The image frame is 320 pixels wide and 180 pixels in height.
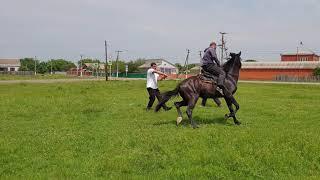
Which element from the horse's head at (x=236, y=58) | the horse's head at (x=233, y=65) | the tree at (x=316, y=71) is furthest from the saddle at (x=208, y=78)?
the tree at (x=316, y=71)

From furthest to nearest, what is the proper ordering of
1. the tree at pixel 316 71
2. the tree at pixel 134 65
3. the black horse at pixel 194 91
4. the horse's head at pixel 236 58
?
1. the tree at pixel 134 65
2. the tree at pixel 316 71
3. the horse's head at pixel 236 58
4. the black horse at pixel 194 91

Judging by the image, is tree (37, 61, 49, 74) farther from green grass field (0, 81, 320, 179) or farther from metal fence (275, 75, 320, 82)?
green grass field (0, 81, 320, 179)

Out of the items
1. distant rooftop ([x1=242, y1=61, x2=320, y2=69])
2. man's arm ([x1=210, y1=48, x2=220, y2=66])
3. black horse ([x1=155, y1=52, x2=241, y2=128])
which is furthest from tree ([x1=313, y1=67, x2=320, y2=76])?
man's arm ([x1=210, y1=48, x2=220, y2=66])

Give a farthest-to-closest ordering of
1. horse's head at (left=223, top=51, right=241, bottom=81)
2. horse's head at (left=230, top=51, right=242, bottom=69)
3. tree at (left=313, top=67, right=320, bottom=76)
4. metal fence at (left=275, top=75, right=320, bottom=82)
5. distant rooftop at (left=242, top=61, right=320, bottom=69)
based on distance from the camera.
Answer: distant rooftop at (left=242, top=61, right=320, bottom=69) → tree at (left=313, top=67, right=320, bottom=76) → metal fence at (left=275, top=75, right=320, bottom=82) → horse's head at (left=230, top=51, right=242, bottom=69) → horse's head at (left=223, top=51, right=241, bottom=81)

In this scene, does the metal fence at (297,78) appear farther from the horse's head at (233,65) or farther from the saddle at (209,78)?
the saddle at (209,78)

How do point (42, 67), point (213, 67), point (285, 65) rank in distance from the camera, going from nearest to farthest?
1. point (213, 67)
2. point (285, 65)
3. point (42, 67)

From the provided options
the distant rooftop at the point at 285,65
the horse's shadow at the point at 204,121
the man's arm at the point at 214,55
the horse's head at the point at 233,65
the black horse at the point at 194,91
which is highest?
the distant rooftop at the point at 285,65

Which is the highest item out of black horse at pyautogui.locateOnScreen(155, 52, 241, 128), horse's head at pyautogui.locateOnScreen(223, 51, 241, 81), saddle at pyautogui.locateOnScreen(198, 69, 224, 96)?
horse's head at pyautogui.locateOnScreen(223, 51, 241, 81)

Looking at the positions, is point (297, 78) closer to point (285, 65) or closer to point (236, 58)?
point (285, 65)

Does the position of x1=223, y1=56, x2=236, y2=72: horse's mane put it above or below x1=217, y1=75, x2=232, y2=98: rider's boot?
above

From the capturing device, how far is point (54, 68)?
19912 centimetres

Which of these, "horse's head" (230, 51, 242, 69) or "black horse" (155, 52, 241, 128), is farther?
"horse's head" (230, 51, 242, 69)

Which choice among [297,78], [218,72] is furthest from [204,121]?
[297,78]

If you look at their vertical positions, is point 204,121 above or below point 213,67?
below
